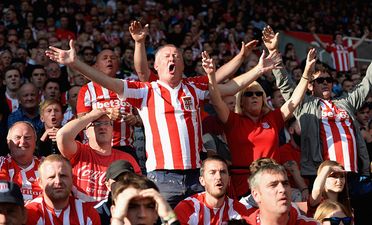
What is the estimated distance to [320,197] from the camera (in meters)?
6.25

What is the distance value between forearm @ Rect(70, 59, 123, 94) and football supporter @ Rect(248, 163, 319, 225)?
5.01 ft

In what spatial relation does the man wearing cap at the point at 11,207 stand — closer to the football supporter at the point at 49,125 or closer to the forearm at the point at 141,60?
the football supporter at the point at 49,125

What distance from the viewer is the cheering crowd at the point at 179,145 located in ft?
17.3

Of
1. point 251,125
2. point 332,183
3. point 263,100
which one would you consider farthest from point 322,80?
point 332,183

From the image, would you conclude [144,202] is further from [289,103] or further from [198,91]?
[289,103]

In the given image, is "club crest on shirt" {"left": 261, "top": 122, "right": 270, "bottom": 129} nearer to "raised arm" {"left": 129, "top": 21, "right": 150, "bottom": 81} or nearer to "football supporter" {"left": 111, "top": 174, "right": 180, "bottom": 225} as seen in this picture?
"raised arm" {"left": 129, "top": 21, "right": 150, "bottom": 81}

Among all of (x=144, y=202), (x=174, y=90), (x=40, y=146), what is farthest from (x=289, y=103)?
(x=144, y=202)

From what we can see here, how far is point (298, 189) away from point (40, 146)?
2.59 m

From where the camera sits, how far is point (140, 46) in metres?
6.57

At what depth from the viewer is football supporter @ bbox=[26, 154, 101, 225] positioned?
206 inches

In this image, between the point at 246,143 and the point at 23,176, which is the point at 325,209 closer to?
the point at 246,143

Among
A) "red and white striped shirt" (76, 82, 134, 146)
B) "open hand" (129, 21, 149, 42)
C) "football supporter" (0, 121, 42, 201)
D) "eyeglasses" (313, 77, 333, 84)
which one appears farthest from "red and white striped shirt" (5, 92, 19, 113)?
"eyeglasses" (313, 77, 333, 84)

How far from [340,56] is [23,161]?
11335 millimetres

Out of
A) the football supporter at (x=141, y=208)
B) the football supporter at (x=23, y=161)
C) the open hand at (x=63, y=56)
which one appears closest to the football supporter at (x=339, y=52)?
the football supporter at (x=23, y=161)
